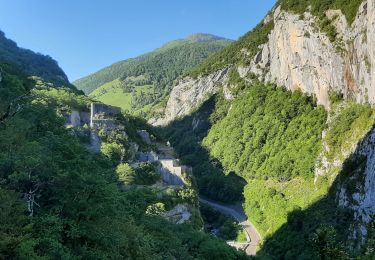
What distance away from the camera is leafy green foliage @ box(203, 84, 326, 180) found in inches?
3590

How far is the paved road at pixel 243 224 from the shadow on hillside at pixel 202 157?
2.64m

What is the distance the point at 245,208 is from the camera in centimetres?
8744

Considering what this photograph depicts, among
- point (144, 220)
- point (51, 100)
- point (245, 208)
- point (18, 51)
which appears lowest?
point (245, 208)

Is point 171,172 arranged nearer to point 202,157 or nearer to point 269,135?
point 269,135

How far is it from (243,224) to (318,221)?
18438 millimetres

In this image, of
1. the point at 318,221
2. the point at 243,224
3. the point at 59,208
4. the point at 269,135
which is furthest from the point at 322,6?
the point at 59,208

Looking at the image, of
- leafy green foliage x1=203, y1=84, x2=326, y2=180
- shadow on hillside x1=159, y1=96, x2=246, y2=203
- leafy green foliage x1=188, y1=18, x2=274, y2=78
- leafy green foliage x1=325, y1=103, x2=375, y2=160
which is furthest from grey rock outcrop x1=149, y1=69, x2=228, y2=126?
leafy green foliage x1=325, y1=103, x2=375, y2=160

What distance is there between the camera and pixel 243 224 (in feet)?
266

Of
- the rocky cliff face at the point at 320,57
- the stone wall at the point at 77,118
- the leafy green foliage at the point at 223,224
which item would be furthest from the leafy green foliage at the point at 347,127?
the stone wall at the point at 77,118

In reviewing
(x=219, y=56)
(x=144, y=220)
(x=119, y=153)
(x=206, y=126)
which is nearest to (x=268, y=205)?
(x=119, y=153)

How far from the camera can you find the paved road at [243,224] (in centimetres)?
6847

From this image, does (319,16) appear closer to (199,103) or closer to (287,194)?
(287,194)

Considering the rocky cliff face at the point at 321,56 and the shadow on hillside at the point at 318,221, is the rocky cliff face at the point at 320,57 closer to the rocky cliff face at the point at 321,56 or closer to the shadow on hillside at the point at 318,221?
the rocky cliff face at the point at 321,56

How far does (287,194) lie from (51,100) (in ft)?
140
